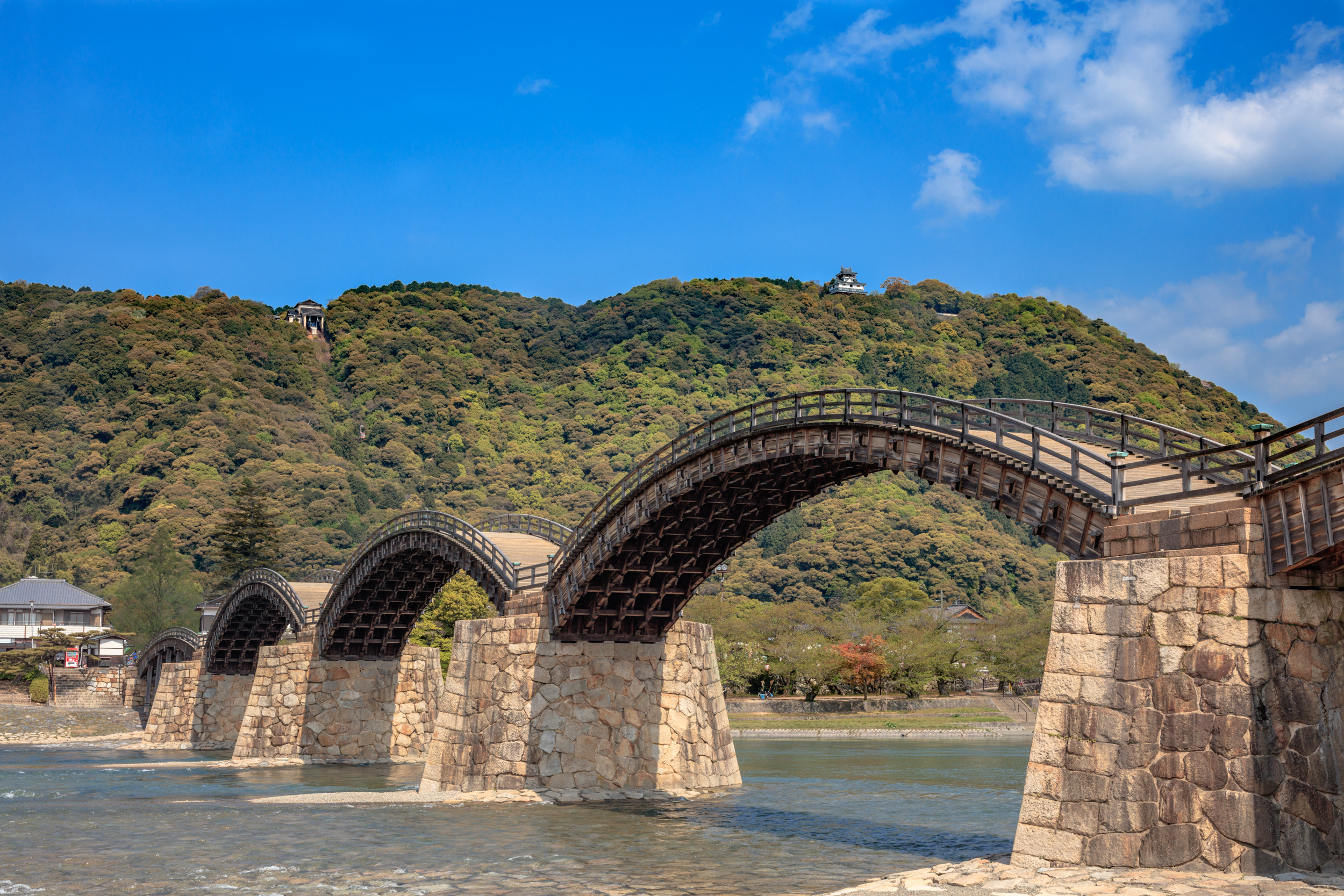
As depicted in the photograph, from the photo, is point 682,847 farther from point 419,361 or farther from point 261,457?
point 419,361

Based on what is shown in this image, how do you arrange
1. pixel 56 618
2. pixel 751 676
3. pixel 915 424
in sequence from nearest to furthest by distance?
pixel 915 424 → pixel 751 676 → pixel 56 618

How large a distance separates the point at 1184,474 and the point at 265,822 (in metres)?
22.8

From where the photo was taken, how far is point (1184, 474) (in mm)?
17031

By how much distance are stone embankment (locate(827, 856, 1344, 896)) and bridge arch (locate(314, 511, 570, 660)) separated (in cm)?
2010

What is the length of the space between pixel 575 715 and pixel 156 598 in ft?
240

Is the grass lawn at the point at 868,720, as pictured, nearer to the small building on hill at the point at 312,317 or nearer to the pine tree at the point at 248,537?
the pine tree at the point at 248,537

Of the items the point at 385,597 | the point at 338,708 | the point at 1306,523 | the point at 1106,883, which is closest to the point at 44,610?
the point at 338,708

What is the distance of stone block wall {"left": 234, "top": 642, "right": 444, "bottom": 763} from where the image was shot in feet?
159

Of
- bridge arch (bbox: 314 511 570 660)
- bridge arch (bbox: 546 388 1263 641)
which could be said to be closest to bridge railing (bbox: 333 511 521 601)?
bridge arch (bbox: 314 511 570 660)

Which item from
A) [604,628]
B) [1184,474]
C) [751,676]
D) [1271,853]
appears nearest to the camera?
[1271,853]

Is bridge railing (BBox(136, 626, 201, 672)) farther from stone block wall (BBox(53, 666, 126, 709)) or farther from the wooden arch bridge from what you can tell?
the wooden arch bridge

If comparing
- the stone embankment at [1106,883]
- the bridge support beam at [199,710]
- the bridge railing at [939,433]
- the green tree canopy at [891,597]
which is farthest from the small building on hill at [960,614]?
the stone embankment at [1106,883]

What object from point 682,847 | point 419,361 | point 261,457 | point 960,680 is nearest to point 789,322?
point 419,361

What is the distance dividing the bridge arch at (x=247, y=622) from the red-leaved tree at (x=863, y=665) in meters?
33.1
